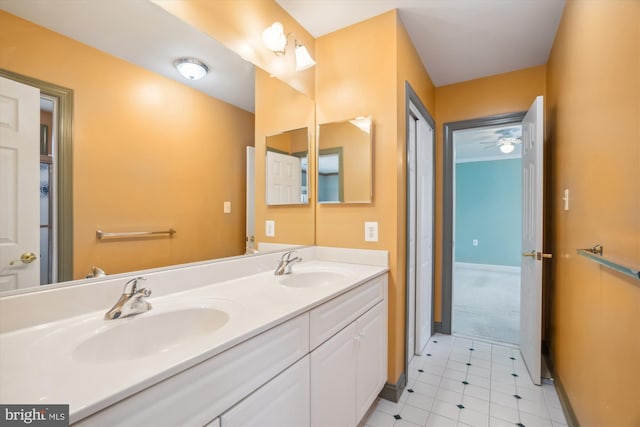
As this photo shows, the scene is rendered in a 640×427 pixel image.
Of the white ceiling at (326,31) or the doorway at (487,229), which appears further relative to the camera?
the doorway at (487,229)

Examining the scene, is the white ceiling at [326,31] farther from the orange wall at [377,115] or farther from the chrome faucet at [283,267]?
the chrome faucet at [283,267]

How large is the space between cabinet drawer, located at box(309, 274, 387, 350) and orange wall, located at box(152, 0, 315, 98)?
1378 millimetres

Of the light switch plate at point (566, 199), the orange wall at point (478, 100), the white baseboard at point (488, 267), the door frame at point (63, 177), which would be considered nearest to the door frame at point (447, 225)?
the orange wall at point (478, 100)

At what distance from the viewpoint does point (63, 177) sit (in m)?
0.92

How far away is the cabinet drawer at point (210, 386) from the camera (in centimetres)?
57

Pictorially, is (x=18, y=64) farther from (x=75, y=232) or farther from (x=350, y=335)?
(x=350, y=335)

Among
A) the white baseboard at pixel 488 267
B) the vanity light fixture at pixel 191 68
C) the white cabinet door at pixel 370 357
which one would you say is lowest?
the white baseboard at pixel 488 267

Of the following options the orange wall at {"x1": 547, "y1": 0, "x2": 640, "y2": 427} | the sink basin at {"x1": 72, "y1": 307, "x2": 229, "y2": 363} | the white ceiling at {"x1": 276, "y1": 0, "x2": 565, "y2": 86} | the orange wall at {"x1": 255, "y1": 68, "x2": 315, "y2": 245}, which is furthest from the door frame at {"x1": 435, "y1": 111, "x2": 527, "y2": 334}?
the sink basin at {"x1": 72, "y1": 307, "x2": 229, "y2": 363}

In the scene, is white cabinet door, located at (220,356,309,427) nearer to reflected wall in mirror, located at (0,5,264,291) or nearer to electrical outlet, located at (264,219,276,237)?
reflected wall in mirror, located at (0,5,264,291)

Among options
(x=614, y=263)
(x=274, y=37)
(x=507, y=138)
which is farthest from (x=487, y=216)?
(x=274, y=37)

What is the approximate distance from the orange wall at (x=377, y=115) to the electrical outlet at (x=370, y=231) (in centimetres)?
3

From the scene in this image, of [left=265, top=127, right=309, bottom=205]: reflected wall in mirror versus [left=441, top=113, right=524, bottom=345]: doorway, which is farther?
[left=441, top=113, right=524, bottom=345]: doorway

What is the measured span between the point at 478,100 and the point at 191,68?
2521mm

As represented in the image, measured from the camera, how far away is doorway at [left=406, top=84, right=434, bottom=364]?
2.25 meters
